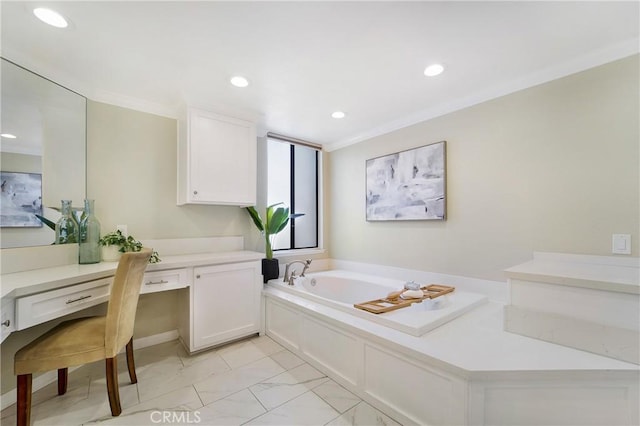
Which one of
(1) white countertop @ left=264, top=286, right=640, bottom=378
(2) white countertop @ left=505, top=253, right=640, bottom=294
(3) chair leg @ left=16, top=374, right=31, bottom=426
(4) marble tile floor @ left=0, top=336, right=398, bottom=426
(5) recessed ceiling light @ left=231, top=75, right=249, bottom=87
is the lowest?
(4) marble tile floor @ left=0, top=336, right=398, bottom=426

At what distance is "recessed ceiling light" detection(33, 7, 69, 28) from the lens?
1.38 meters

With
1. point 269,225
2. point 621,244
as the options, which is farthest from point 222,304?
point 621,244

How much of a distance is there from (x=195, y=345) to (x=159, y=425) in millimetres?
774

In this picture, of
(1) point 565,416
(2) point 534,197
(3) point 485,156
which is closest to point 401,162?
(3) point 485,156

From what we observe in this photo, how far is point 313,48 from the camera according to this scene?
1.68 meters

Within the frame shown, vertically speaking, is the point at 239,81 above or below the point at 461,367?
above

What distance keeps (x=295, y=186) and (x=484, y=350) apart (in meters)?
2.79

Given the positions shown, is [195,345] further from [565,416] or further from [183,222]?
[565,416]

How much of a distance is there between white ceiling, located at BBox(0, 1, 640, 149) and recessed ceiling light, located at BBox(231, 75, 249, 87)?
0.17 feet

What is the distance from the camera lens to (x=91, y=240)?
2020mm

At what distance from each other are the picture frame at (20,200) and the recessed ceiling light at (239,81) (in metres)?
1.52

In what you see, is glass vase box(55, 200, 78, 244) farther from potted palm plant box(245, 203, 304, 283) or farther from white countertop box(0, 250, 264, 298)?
potted palm plant box(245, 203, 304, 283)

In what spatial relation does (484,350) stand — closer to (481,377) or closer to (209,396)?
(481,377)

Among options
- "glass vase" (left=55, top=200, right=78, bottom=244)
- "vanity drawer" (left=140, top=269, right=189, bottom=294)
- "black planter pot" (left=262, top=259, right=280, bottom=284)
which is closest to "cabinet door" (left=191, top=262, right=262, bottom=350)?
"vanity drawer" (left=140, top=269, right=189, bottom=294)
